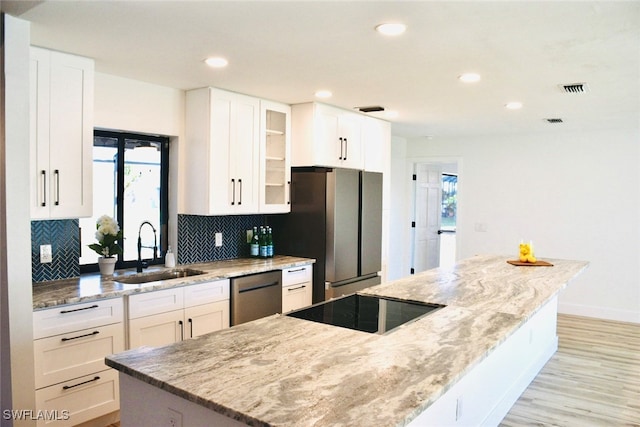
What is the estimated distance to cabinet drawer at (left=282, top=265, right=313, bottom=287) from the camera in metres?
4.25

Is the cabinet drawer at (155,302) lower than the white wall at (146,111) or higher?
lower

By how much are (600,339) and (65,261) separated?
515 centimetres

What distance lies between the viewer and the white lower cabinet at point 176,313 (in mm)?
3156

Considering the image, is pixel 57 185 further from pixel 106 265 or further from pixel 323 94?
pixel 323 94

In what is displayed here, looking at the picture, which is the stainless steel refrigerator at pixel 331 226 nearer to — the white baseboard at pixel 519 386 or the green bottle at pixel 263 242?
the green bottle at pixel 263 242

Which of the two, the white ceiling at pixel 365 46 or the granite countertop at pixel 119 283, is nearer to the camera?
the white ceiling at pixel 365 46

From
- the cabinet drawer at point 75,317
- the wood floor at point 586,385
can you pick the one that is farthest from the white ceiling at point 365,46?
the wood floor at point 586,385

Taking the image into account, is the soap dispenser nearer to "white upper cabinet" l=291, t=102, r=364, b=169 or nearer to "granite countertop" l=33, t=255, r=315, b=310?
"granite countertop" l=33, t=255, r=315, b=310

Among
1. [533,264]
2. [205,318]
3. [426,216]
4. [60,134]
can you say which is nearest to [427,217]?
[426,216]

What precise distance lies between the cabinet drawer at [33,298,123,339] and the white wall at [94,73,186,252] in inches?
45.7

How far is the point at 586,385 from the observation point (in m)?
3.85

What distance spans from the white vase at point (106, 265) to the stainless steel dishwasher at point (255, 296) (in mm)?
880

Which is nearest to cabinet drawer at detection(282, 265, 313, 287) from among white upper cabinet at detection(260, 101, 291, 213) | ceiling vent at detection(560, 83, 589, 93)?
white upper cabinet at detection(260, 101, 291, 213)

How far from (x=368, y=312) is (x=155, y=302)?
4.94 feet
